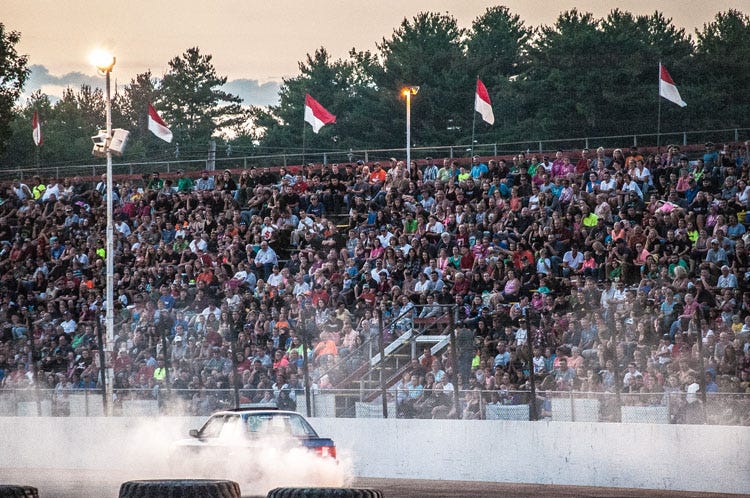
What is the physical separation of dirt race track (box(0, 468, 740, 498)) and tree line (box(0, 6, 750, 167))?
4026 cm

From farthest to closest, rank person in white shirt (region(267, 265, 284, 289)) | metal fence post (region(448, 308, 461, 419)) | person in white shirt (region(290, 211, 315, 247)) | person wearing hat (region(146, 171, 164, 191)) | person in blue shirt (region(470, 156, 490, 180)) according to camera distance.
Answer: person wearing hat (region(146, 171, 164, 191)), person in white shirt (region(290, 211, 315, 247)), person in blue shirt (region(470, 156, 490, 180)), person in white shirt (region(267, 265, 284, 289)), metal fence post (region(448, 308, 461, 419))

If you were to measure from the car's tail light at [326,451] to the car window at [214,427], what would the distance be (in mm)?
1691

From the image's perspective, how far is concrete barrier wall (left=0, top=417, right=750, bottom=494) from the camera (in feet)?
58.1

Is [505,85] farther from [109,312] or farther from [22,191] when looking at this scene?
[109,312]

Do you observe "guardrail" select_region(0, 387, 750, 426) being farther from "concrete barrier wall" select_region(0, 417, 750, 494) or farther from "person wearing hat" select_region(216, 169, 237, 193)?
"person wearing hat" select_region(216, 169, 237, 193)

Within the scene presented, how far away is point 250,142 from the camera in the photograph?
89.8 meters

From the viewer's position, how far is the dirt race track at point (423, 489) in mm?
17781

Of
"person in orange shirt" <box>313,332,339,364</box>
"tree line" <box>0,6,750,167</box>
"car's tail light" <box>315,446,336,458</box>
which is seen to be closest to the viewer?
"car's tail light" <box>315,446,336,458</box>

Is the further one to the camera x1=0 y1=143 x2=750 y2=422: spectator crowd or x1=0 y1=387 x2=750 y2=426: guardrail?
x1=0 y1=143 x2=750 y2=422: spectator crowd

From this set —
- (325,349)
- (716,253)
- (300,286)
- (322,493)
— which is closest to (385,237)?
(300,286)

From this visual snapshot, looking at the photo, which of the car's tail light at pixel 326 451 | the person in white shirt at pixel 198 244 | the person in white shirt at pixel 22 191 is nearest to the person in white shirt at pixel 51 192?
the person in white shirt at pixel 22 191

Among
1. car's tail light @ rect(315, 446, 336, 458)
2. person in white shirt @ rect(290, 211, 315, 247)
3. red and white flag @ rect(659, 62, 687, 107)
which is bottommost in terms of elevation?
car's tail light @ rect(315, 446, 336, 458)

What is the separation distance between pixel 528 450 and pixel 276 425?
4.19m

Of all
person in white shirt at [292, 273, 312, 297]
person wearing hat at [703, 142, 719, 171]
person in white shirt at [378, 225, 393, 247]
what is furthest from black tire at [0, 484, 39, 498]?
person wearing hat at [703, 142, 719, 171]
